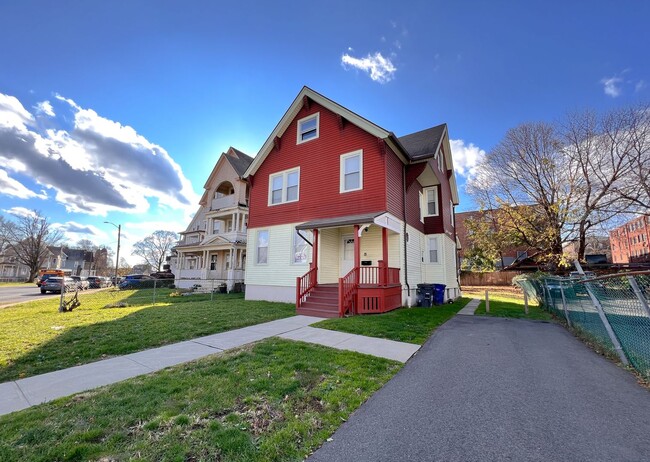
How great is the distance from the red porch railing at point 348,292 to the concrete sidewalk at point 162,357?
1771 mm

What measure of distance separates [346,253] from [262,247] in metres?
4.57

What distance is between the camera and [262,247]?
14672mm

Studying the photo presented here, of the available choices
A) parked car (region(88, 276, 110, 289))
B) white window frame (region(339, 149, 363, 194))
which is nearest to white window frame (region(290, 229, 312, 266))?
white window frame (region(339, 149, 363, 194))

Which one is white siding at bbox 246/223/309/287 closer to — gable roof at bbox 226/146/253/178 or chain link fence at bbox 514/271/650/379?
chain link fence at bbox 514/271/650/379

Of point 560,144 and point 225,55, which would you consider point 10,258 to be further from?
point 560,144

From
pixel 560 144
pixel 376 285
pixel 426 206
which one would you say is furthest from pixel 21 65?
pixel 560 144

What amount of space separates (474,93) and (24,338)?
20785 millimetres

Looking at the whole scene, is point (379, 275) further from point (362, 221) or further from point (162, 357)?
point (162, 357)

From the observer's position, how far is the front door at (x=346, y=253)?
1271 centimetres

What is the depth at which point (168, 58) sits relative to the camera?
11.2 meters

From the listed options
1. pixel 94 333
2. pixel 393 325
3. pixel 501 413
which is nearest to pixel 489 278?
pixel 393 325

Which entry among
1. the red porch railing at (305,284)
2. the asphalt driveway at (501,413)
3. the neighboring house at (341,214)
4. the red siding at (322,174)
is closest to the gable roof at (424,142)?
the neighboring house at (341,214)

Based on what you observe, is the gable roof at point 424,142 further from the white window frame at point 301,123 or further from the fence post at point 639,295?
the fence post at point 639,295

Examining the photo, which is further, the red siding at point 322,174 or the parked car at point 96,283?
the parked car at point 96,283
